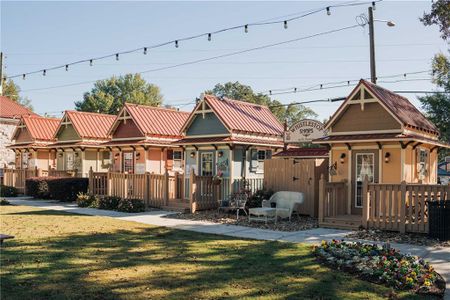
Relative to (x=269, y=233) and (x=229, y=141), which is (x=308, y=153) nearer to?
(x=229, y=141)

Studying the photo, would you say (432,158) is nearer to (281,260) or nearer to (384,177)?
(384,177)

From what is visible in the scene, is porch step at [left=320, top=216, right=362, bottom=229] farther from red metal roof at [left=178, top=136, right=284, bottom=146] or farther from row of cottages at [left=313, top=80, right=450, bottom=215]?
red metal roof at [left=178, top=136, right=284, bottom=146]

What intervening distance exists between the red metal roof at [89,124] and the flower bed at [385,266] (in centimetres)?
2140

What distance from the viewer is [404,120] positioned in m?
14.6

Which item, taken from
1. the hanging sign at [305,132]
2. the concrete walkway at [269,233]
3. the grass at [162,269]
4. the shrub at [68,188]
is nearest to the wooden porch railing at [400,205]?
the concrete walkway at [269,233]

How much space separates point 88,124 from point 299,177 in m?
17.4

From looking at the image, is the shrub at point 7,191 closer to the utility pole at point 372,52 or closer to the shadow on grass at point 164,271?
the shadow on grass at point 164,271

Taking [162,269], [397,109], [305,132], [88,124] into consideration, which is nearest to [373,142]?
[397,109]

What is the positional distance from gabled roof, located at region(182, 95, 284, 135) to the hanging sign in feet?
5.17

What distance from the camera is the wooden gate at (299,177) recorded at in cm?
1669

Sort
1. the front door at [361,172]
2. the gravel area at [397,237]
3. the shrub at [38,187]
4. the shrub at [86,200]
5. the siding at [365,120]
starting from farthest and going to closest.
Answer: the shrub at [38,187] < the shrub at [86,200] < the front door at [361,172] < the siding at [365,120] < the gravel area at [397,237]

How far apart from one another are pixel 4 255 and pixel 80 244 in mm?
1891

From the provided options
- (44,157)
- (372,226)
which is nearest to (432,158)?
(372,226)

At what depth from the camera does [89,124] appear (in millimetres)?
29328
